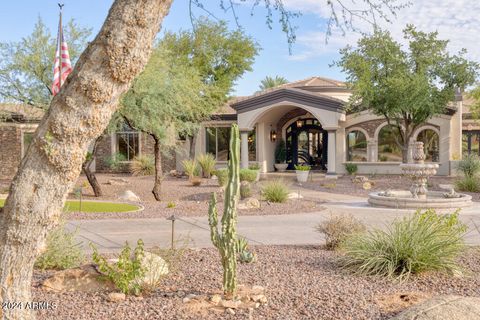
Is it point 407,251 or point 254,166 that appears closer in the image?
point 407,251

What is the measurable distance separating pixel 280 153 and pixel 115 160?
31.6 feet

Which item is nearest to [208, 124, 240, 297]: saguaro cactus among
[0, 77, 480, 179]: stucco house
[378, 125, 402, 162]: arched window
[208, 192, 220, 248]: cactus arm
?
[208, 192, 220, 248]: cactus arm

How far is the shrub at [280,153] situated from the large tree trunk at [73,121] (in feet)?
85.3

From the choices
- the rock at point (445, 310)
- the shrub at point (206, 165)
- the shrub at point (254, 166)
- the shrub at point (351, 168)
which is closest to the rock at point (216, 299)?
the rock at point (445, 310)

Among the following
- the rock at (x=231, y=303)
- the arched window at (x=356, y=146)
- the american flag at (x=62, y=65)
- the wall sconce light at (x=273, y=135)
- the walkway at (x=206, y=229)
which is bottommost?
the walkway at (x=206, y=229)

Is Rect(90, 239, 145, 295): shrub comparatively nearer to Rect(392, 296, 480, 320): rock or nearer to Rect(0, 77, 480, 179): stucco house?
Rect(392, 296, 480, 320): rock

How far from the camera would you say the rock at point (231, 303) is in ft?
16.0

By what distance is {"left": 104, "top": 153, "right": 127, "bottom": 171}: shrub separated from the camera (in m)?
28.7

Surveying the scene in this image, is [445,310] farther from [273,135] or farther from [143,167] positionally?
[273,135]

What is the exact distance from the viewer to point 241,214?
12.6 m

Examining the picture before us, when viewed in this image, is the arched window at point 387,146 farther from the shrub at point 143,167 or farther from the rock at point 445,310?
the rock at point 445,310

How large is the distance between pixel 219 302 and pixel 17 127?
86.7 feet

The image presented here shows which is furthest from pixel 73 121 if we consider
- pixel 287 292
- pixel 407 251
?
pixel 407 251

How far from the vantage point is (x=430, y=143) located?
2595 centimetres
